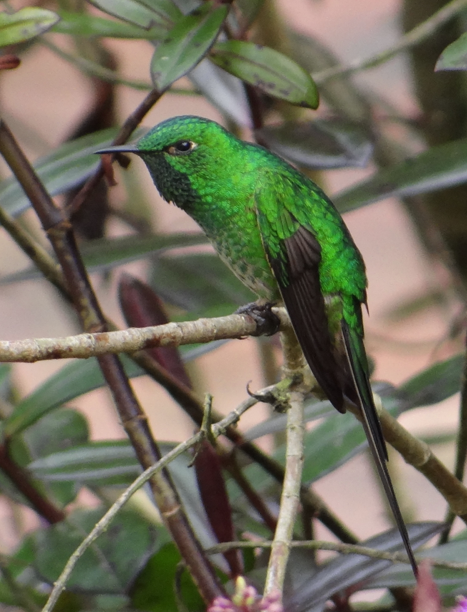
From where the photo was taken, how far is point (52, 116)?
397 centimetres

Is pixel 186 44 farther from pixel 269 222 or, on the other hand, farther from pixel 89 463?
pixel 89 463

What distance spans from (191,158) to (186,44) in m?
0.21

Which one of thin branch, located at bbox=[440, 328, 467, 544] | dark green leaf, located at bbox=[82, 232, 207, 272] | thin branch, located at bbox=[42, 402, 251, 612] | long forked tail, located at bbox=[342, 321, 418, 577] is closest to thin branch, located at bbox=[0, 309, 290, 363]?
thin branch, located at bbox=[42, 402, 251, 612]

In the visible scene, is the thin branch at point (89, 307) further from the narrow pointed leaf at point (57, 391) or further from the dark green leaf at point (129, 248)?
the dark green leaf at point (129, 248)

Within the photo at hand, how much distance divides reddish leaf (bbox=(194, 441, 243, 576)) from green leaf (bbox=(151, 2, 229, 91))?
35cm

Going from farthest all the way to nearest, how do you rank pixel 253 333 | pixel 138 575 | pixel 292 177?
pixel 292 177
pixel 138 575
pixel 253 333

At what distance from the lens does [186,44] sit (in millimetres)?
740

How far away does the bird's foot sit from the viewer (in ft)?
2.53

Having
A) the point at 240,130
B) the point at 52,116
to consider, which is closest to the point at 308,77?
the point at 240,130

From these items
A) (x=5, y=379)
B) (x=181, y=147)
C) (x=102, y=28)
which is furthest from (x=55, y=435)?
(x=102, y=28)

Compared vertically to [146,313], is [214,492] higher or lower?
lower

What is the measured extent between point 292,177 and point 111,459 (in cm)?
40

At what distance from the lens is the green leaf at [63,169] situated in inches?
38.0

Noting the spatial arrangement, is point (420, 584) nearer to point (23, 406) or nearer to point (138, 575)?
point (138, 575)
